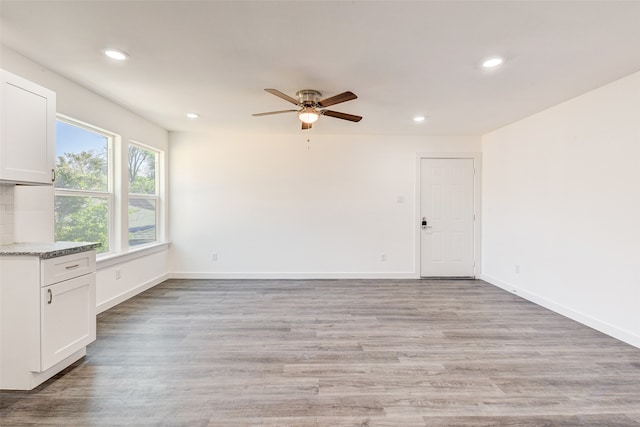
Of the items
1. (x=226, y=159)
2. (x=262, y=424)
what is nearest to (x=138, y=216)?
(x=226, y=159)

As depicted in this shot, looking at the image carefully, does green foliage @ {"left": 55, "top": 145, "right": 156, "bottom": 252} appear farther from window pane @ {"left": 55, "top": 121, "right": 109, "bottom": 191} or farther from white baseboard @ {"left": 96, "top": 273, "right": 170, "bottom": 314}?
white baseboard @ {"left": 96, "top": 273, "right": 170, "bottom": 314}

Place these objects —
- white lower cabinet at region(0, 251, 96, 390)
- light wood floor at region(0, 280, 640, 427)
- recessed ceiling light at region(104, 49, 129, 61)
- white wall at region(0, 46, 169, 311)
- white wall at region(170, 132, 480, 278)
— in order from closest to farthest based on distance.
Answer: light wood floor at region(0, 280, 640, 427), white lower cabinet at region(0, 251, 96, 390), recessed ceiling light at region(104, 49, 129, 61), white wall at region(0, 46, 169, 311), white wall at region(170, 132, 480, 278)

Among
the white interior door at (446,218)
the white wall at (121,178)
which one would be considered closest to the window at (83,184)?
the white wall at (121,178)

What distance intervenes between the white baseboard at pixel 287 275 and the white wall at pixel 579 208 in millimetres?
1597

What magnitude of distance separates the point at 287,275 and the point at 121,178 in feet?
9.09

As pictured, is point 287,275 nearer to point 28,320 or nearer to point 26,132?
point 28,320

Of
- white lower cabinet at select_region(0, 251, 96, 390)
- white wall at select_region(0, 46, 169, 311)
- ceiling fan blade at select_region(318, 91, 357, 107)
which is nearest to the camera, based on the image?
white lower cabinet at select_region(0, 251, 96, 390)

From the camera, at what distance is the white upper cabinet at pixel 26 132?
191cm

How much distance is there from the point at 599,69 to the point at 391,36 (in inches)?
78.0

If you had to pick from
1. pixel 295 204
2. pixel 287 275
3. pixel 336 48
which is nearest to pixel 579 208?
pixel 336 48

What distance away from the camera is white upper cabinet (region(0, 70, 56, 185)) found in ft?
6.26

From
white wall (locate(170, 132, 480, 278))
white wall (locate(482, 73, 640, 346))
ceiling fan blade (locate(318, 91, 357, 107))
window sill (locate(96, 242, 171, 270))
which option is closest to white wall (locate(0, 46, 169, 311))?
window sill (locate(96, 242, 171, 270))

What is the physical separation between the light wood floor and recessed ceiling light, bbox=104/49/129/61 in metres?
2.46

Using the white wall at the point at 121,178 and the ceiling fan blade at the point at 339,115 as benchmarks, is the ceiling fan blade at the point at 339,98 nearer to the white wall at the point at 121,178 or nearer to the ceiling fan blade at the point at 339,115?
the ceiling fan blade at the point at 339,115
